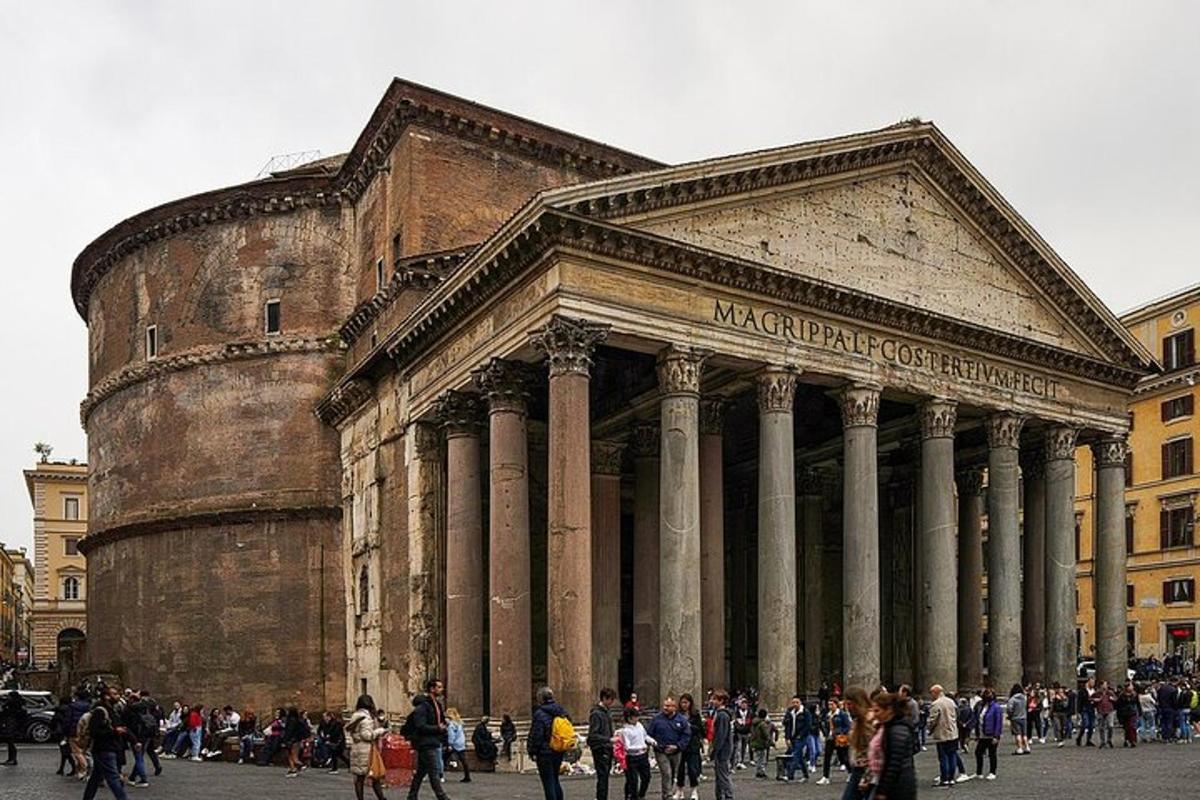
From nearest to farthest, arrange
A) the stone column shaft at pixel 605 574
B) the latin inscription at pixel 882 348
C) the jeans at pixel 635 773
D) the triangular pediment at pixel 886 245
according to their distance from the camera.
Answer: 1. the jeans at pixel 635 773
2. the latin inscription at pixel 882 348
3. the triangular pediment at pixel 886 245
4. the stone column shaft at pixel 605 574

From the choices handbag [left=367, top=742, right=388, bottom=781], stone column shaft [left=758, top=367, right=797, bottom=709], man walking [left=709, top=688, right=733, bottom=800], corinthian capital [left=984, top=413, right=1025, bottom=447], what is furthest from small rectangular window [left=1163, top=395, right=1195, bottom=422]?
handbag [left=367, top=742, right=388, bottom=781]

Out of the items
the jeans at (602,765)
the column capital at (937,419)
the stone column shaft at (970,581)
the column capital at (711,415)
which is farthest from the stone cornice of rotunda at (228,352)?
the jeans at (602,765)

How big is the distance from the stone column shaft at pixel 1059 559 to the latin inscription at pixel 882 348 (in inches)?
47.6

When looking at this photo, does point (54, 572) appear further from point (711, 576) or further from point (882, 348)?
point (882, 348)

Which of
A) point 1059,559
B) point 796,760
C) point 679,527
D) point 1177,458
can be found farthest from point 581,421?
point 1177,458

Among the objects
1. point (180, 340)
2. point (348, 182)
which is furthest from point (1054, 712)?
point (180, 340)

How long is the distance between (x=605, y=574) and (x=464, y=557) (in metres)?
3.40

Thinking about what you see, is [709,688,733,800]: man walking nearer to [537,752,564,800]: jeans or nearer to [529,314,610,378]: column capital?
[537,752,564,800]: jeans

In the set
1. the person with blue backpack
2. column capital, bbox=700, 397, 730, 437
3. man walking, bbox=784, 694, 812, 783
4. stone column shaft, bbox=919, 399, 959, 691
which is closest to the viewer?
the person with blue backpack

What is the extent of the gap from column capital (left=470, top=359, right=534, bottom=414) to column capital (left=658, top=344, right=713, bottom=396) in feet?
7.51

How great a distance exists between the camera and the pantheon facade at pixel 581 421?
1906cm

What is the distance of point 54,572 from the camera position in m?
63.9

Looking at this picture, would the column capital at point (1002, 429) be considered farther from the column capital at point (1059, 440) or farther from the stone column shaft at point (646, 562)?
the stone column shaft at point (646, 562)

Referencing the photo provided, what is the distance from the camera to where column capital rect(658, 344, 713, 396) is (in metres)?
19.1
